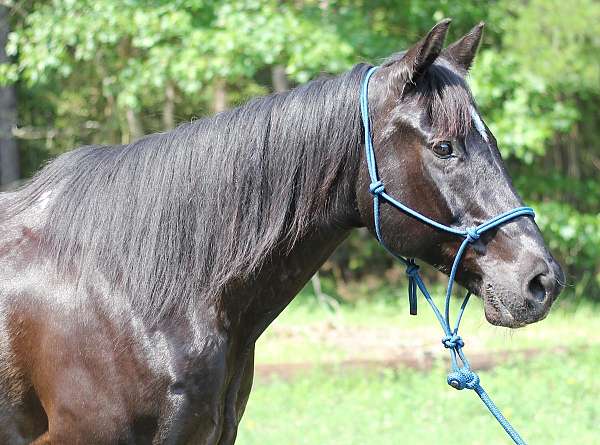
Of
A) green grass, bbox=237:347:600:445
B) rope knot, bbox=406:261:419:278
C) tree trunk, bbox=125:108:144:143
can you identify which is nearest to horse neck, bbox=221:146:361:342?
rope knot, bbox=406:261:419:278

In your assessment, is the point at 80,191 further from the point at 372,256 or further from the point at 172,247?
the point at 372,256

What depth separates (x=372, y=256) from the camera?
12.7 m

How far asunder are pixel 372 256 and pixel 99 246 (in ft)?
33.3

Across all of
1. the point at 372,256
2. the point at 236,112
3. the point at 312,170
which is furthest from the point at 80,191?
the point at 372,256

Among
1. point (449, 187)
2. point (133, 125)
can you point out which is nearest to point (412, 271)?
point (449, 187)

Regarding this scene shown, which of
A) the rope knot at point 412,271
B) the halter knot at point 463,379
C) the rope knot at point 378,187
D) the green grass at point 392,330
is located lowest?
the green grass at point 392,330

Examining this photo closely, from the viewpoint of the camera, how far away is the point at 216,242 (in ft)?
8.81

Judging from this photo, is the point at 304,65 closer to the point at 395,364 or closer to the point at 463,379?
the point at 395,364

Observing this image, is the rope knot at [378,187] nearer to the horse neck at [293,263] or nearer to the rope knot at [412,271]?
the horse neck at [293,263]

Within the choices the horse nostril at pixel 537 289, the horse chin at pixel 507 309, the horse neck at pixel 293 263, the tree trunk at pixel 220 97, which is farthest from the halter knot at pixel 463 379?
the tree trunk at pixel 220 97

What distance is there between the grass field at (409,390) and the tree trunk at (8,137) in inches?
198

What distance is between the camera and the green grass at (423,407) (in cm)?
532

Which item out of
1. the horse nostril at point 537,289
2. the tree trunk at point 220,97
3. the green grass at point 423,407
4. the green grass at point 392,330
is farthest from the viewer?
the tree trunk at point 220,97

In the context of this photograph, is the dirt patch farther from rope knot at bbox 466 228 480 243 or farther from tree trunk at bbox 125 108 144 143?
rope knot at bbox 466 228 480 243
